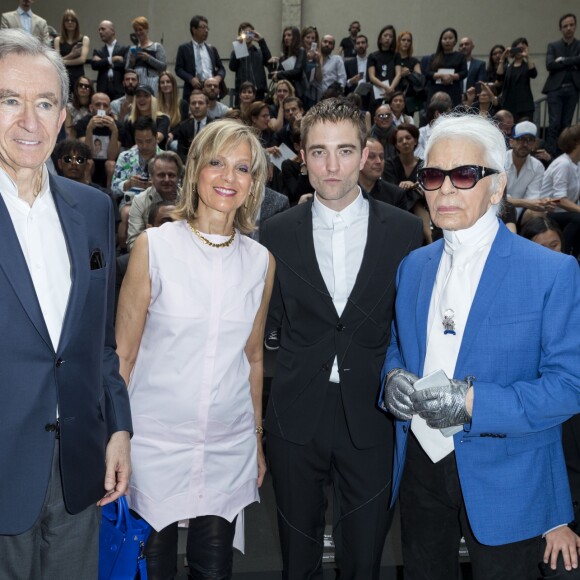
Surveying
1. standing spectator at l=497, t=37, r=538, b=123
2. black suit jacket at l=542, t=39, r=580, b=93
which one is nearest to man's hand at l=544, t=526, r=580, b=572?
standing spectator at l=497, t=37, r=538, b=123

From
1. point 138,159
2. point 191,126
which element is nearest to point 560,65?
point 191,126

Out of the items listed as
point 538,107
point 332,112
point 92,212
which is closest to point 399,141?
point 332,112

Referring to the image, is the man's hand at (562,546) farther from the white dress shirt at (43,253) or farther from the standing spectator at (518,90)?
the standing spectator at (518,90)

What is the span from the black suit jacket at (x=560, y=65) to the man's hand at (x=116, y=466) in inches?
400

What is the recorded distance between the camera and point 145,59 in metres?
9.90

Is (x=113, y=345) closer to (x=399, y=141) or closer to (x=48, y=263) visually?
(x=48, y=263)

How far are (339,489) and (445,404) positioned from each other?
39.8 inches

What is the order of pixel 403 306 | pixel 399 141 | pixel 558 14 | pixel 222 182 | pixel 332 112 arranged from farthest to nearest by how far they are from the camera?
pixel 558 14, pixel 399 141, pixel 332 112, pixel 222 182, pixel 403 306

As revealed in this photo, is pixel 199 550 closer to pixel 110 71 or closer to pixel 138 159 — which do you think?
pixel 138 159

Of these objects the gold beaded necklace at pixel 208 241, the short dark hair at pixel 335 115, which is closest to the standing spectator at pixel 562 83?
the short dark hair at pixel 335 115

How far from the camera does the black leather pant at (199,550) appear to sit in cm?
254

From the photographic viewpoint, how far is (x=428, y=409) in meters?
2.03

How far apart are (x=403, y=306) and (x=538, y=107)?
430 inches

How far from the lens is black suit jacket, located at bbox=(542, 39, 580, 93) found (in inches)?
418
